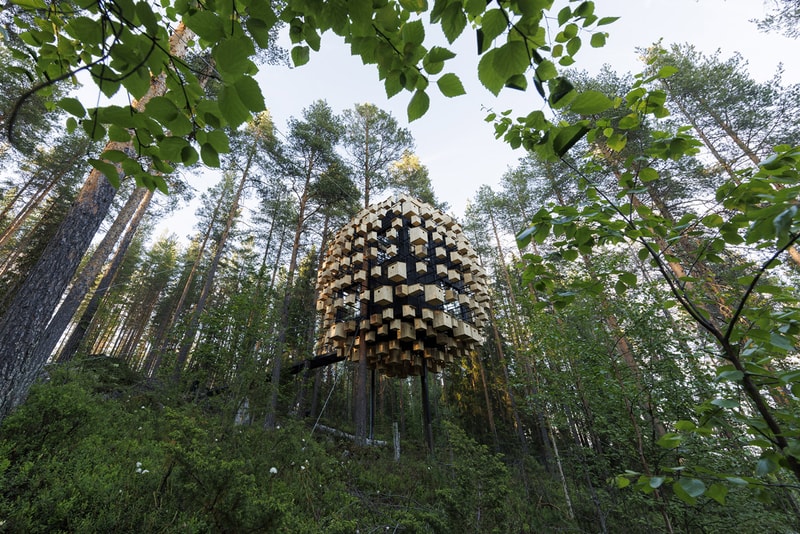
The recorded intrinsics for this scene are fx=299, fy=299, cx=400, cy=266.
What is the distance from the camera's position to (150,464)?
11.3 feet

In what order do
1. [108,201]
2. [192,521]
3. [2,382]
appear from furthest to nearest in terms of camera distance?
[108,201] < [2,382] < [192,521]

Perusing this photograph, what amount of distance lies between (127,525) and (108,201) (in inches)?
163

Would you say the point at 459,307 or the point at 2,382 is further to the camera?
the point at 459,307

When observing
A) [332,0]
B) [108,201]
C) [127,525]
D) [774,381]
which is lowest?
[127,525]

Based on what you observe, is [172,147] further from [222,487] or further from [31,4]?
[222,487]

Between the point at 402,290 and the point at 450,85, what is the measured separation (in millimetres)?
5263

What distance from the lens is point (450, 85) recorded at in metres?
0.91

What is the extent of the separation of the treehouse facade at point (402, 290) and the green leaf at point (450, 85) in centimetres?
513

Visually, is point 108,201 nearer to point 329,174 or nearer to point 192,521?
point 192,521

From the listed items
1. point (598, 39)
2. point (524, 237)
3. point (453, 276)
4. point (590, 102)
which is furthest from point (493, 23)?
point (453, 276)

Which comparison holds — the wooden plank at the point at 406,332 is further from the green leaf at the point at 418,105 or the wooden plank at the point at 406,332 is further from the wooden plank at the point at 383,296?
the green leaf at the point at 418,105

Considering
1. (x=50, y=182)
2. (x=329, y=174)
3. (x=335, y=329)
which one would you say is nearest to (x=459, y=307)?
(x=335, y=329)

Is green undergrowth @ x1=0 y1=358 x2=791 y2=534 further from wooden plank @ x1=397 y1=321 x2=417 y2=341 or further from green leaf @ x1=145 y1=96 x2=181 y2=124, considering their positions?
green leaf @ x1=145 y1=96 x2=181 y2=124

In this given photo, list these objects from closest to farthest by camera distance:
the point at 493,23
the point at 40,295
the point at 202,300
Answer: the point at 493,23 → the point at 40,295 → the point at 202,300
